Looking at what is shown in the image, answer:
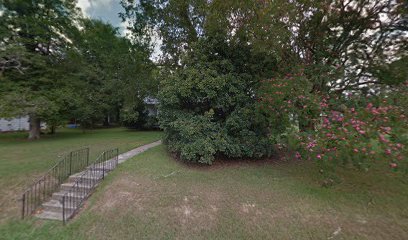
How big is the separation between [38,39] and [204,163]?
509 inches

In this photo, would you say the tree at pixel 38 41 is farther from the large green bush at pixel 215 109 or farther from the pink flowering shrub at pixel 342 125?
the pink flowering shrub at pixel 342 125

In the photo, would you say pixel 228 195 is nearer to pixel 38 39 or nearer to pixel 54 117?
pixel 54 117

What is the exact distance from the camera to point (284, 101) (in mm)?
5027

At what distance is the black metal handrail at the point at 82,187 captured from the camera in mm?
4738

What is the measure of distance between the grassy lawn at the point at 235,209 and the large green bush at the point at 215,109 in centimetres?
97

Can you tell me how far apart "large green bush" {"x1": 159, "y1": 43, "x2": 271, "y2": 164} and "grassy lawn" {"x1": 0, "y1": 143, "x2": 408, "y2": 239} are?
0.97m

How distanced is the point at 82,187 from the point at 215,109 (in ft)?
16.1

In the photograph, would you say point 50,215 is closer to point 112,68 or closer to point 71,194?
point 71,194

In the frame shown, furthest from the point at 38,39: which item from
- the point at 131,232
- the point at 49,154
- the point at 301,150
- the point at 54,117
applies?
the point at 301,150

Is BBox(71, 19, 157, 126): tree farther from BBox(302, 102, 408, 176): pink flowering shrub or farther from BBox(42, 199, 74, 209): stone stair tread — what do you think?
BBox(302, 102, 408, 176): pink flowering shrub

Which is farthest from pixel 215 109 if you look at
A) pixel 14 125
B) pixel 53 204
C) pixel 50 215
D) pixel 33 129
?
pixel 14 125

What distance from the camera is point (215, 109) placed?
773cm

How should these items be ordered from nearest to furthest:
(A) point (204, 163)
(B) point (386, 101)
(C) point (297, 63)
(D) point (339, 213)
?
(B) point (386, 101) → (D) point (339, 213) → (C) point (297, 63) → (A) point (204, 163)

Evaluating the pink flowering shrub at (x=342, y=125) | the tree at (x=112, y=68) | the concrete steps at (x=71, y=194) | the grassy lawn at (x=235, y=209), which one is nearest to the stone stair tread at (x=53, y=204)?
the concrete steps at (x=71, y=194)
